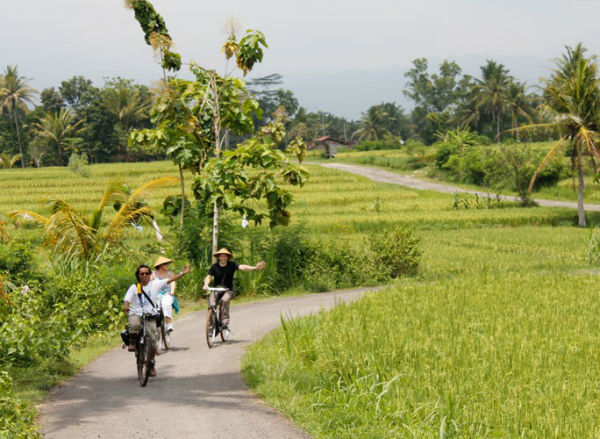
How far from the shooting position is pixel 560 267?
70.4 feet

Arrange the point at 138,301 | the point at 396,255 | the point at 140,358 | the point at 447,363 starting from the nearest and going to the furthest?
the point at 447,363
the point at 140,358
the point at 138,301
the point at 396,255

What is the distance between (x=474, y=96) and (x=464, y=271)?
66.9 m

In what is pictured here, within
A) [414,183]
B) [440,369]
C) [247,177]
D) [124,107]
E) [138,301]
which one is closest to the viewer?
[440,369]

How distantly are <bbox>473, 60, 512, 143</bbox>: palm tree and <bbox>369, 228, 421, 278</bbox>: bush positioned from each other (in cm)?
6185

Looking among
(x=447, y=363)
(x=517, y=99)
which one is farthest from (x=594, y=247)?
(x=517, y=99)

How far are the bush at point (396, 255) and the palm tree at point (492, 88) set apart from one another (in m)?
61.8

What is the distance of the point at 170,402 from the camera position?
884 cm

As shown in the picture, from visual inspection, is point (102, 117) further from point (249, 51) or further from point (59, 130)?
point (249, 51)

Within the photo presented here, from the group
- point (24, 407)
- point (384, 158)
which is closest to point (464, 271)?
point (24, 407)

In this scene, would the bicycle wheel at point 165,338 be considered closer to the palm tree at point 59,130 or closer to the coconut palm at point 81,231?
the coconut palm at point 81,231

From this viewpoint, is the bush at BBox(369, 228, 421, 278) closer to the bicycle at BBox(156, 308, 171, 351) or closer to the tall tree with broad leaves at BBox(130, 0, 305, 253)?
the tall tree with broad leaves at BBox(130, 0, 305, 253)

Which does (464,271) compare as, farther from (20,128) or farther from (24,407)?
(20,128)

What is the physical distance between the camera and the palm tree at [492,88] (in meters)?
79.6

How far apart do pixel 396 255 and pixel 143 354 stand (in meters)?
12.1
